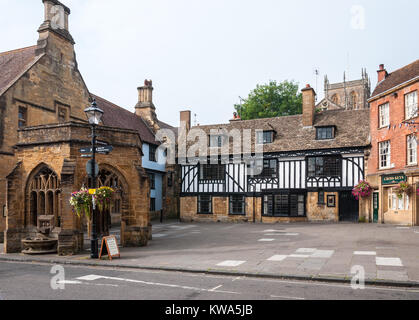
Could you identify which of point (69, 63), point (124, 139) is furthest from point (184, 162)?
point (124, 139)

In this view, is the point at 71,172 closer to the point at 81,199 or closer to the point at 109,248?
the point at 81,199

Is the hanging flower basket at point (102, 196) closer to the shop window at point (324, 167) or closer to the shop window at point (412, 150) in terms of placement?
the shop window at point (324, 167)

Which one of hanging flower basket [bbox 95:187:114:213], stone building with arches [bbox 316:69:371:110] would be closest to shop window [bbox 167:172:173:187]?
hanging flower basket [bbox 95:187:114:213]

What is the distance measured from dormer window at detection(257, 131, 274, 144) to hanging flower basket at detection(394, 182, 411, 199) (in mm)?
10329

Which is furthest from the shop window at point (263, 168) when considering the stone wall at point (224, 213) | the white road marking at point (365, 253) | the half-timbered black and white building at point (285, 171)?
the white road marking at point (365, 253)

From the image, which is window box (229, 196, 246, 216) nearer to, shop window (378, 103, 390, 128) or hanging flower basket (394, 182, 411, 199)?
hanging flower basket (394, 182, 411, 199)

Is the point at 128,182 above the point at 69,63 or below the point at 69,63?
below

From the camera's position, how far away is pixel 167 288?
321 inches

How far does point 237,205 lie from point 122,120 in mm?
12771

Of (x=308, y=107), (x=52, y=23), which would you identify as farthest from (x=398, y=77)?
(x=52, y=23)

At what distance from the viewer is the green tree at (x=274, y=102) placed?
141ft
